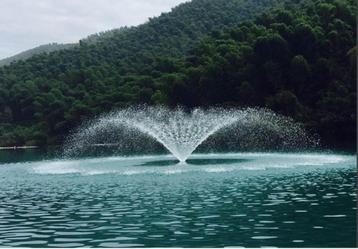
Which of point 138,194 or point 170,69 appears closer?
point 138,194

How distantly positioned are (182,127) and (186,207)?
31542 mm

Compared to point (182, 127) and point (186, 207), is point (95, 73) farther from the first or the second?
point (186, 207)

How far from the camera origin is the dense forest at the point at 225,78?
72.8m

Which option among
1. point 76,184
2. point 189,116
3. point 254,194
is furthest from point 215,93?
point 254,194

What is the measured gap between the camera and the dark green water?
1656 centimetres

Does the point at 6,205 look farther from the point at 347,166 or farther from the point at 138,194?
the point at 347,166

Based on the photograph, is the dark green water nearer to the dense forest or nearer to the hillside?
the dense forest

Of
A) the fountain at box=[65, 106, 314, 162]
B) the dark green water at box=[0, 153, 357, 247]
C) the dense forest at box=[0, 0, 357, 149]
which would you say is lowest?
A: the dark green water at box=[0, 153, 357, 247]

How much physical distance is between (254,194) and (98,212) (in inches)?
260

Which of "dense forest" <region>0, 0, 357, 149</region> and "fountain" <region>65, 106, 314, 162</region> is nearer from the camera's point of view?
"fountain" <region>65, 106, 314, 162</region>

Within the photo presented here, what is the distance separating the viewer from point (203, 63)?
87750mm

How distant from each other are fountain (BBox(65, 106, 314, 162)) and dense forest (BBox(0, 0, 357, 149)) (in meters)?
1.71

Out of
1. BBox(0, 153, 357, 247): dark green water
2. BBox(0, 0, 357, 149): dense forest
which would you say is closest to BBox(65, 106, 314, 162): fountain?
BBox(0, 0, 357, 149): dense forest

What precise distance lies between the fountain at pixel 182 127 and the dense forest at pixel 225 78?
1710 millimetres
